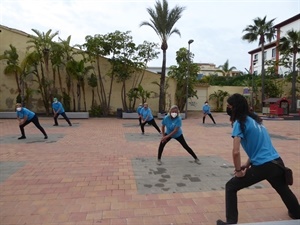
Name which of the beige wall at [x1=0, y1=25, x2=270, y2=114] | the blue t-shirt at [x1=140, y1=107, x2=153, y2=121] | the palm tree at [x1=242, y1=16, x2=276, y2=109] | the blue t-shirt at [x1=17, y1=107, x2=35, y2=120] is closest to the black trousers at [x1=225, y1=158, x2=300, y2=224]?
the blue t-shirt at [x1=140, y1=107, x2=153, y2=121]

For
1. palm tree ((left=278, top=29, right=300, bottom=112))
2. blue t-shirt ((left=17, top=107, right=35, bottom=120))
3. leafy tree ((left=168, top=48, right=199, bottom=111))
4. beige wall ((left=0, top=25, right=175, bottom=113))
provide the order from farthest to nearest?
palm tree ((left=278, top=29, right=300, bottom=112)) → leafy tree ((left=168, top=48, right=199, bottom=111)) → beige wall ((left=0, top=25, right=175, bottom=113)) → blue t-shirt ((left=17, top=107, right=35, bottom=120))

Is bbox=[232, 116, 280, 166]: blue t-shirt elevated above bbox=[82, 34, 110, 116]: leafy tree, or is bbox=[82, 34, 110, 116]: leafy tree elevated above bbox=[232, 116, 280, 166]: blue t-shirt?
bbox=[82, 34, 110, 116]: leafy tree

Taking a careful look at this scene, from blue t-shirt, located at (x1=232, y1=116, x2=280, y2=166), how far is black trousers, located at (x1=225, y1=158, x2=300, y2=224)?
0.08 m

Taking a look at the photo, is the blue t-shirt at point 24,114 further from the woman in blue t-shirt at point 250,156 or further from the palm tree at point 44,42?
the palm tree at point 44,42

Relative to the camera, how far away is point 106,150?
7664 millimetres

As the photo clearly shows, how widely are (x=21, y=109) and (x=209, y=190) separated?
7.32 metres

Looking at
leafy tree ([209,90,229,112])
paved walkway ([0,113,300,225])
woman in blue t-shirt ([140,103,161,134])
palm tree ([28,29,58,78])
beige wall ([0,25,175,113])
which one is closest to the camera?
paved walkway ([0,113,300,225])

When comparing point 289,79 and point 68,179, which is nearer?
point 68,179

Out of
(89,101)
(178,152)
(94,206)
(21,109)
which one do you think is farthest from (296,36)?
(94,206)

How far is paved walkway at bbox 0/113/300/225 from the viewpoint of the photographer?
11.1ft

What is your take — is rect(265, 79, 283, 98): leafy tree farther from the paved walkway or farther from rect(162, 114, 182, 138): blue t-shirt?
rect(162, 114, 182, 138): blue t-shirt

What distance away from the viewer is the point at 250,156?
115 inches

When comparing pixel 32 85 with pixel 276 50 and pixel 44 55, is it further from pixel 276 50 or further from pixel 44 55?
pixel 276 50

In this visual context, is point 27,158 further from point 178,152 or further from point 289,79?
point 289,79
